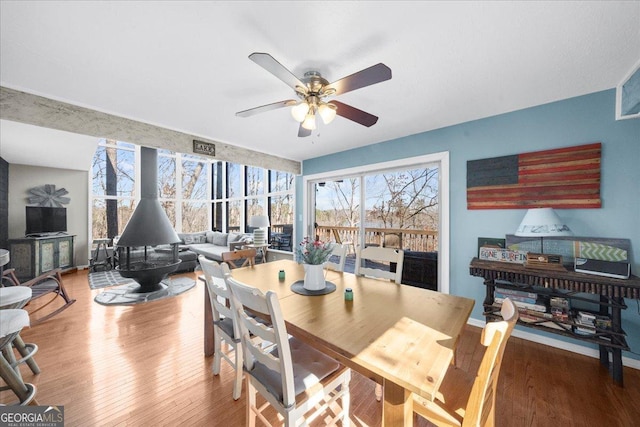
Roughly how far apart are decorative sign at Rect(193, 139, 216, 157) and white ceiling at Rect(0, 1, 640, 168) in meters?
0.71

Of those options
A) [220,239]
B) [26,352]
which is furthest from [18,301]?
[220,239]

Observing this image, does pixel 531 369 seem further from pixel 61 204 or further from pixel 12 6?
pixel 61 204

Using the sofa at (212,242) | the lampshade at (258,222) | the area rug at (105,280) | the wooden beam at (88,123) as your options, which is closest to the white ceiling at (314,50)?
the wooden beam at (88,123)

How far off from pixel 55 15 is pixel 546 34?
2904mm

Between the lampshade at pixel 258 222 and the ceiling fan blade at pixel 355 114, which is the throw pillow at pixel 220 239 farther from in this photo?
the ceiling fan blade at pixel 355 114

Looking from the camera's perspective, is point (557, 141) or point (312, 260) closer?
point (312, 260)

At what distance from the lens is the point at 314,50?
1.61 meters

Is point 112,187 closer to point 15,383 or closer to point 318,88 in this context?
point 15,383

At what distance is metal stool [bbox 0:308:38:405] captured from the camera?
1.31 meters

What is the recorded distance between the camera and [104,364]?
2.08 meters

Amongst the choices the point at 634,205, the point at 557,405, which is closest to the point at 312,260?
the point at 557,405

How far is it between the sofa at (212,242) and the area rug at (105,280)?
4.70 ft

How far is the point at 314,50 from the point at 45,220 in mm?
6729

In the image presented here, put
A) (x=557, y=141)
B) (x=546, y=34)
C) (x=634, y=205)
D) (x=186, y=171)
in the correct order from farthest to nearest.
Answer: (x=186, y=171) < (x=557, y=141) < (x=634, y=205) < (x=546, y=34)
